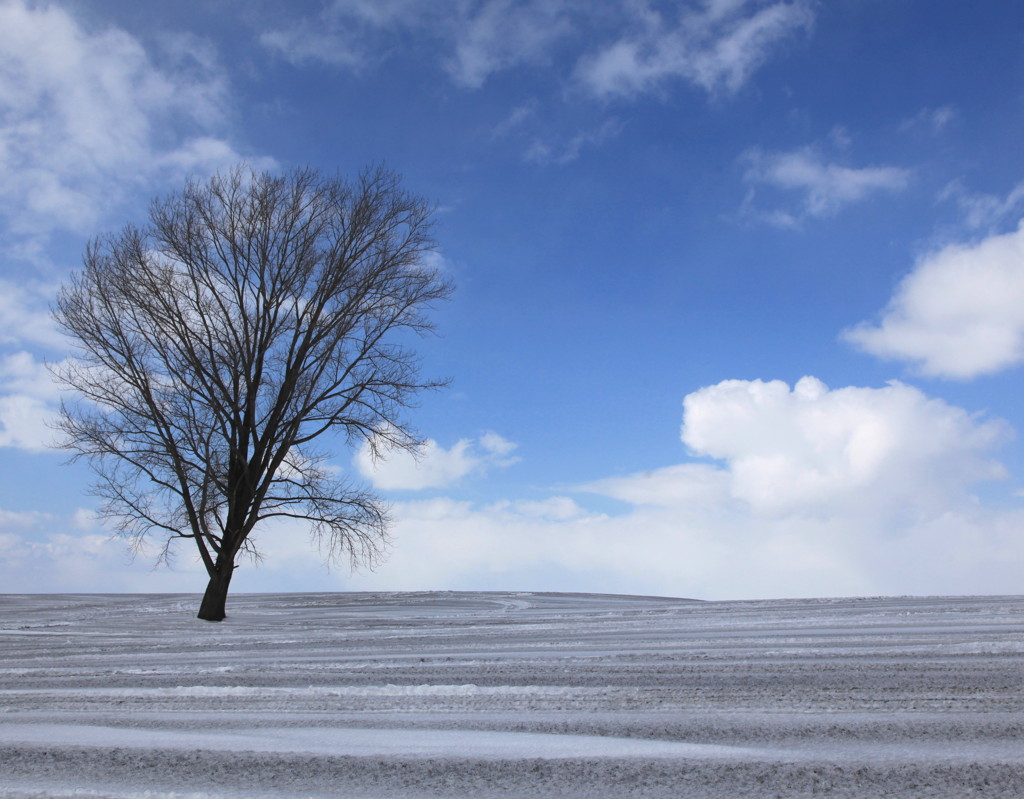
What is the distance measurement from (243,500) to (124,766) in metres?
14.3

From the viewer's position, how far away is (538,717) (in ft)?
14.8

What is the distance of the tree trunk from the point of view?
53.0 ft

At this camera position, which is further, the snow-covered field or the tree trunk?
the tree trunk

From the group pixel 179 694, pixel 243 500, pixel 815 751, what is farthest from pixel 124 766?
pixel 243 500

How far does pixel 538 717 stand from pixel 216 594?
1350 centimetres

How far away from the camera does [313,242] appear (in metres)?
18.5

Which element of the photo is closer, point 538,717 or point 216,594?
point 538,717

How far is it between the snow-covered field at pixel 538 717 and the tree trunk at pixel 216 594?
694cm

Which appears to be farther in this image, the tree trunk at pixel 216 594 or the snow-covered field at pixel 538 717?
the tree trunk at pixel 216 594

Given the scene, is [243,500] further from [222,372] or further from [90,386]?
[90,386]

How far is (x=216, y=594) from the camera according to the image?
16281 millimetres

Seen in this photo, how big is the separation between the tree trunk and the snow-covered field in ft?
22.8

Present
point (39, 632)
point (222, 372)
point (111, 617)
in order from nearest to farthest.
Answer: point (39, 632) → point (111, 617) → point (222, 372)

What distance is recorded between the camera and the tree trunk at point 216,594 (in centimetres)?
1614
